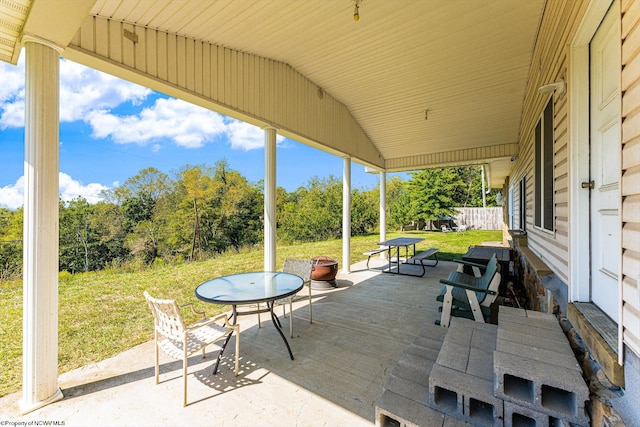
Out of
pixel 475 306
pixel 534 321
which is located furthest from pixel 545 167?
pixel 534 321

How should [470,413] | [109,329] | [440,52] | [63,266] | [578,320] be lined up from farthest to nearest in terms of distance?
[63,266], [440,52], [109,329], [578,320], [470,413]

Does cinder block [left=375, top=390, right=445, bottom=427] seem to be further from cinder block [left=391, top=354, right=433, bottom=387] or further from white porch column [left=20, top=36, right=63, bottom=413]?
white porch column [left=20, top=36, right=63, bottom=413]

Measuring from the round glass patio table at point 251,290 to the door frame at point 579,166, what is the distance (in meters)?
2.16

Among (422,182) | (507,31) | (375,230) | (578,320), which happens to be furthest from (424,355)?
(422,182)

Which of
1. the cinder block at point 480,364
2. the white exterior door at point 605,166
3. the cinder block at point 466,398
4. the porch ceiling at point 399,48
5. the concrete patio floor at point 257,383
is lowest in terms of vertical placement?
the concrete patio floor at point 257,383

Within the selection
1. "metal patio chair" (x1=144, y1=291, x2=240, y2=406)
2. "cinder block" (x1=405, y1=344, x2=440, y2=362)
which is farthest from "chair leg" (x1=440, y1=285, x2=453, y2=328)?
"metal patio chair" (x1=144, y1=291, x2=240, y2=406)

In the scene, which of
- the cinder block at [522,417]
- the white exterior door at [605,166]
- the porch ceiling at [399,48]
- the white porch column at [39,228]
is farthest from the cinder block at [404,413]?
the porch ceiling at [399,48]

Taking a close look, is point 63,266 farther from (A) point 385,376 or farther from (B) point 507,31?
(B) point 507,31

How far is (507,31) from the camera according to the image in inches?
131

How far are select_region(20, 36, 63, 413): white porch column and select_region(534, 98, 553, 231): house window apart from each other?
4.24 meters

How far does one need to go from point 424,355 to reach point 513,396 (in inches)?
27.4

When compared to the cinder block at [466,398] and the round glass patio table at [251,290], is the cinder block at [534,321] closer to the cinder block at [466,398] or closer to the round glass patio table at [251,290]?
the cinder block at [466,398]

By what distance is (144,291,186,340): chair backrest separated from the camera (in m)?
2.01

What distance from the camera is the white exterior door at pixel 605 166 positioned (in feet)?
4.53
